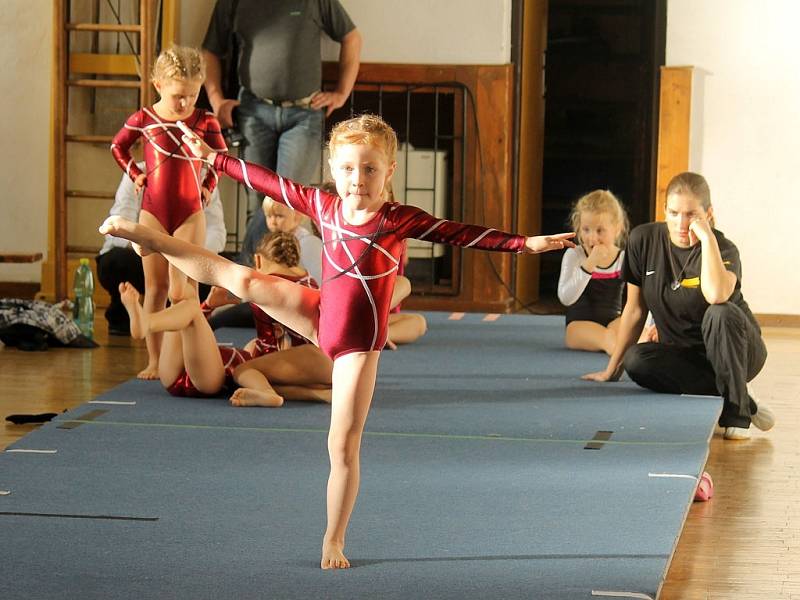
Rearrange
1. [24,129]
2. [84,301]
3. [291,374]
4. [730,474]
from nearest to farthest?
[730,474] < [291,374] < [84,301] < [24,129]

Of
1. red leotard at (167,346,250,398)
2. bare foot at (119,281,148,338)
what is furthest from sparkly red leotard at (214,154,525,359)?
red leotard at (167,346,250,398)

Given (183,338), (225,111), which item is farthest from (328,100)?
(183,338)

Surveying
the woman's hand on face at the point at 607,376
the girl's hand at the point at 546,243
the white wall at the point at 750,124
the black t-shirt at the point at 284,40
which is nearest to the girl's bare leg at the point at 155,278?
the woman's hand on face at the point at 607,376

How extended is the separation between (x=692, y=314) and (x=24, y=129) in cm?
440

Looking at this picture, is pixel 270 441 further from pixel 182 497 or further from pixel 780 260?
pixel 780 260

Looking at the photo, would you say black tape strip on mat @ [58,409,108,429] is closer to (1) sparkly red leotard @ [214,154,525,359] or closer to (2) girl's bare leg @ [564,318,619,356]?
(1) sparkly red leotard @ [214,154,525,359]

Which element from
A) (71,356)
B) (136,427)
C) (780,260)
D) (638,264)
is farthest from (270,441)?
(780,260)

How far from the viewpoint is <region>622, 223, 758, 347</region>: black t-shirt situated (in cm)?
445

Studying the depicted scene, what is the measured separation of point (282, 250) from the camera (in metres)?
4.58

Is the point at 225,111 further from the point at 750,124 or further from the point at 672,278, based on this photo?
the point at 672,278

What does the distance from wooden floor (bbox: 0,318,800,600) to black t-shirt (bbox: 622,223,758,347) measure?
1.37ft

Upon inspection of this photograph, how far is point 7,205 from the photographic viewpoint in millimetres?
7418

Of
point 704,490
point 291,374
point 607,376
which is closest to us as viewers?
point 704,490

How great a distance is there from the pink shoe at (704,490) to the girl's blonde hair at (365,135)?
54.9 inches
